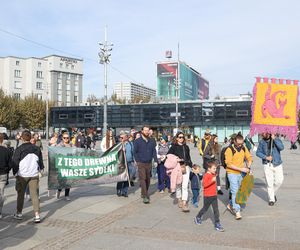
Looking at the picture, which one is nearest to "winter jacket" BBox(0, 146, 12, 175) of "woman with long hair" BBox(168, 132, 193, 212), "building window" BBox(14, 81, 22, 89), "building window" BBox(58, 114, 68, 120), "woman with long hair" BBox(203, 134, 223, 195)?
"woman with long hair" BBox(168, 132, 193, 212)

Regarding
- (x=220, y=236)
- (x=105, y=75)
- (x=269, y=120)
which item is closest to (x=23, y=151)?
(x=220, y=236)

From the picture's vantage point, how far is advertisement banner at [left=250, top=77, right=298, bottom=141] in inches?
329

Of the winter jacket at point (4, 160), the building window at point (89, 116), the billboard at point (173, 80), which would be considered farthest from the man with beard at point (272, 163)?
the billboard at point (173, 80)

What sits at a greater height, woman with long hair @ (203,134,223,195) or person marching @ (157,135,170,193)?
woman with long hair @ (203,134,223,195)

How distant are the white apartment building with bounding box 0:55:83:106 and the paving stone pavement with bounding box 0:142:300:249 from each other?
91.1m

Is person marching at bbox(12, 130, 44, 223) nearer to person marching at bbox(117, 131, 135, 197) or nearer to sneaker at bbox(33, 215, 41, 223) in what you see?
sneaker at bbox(33, 215, 41, 223)

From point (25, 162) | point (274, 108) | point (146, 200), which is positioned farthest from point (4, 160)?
point (274, 108)

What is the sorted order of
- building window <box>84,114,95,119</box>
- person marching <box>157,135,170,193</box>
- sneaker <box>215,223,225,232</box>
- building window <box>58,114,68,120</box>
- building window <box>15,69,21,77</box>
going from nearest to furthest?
sneaker <box>215,223,225,232</box>
person marching <box>157,135,170,193</box>
building window <box>84,114,95,119</box>
building window <box>58,114,68,120</box>
building window <box>15,69,21,77</box>

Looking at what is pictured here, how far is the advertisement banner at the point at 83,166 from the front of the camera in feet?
29.1

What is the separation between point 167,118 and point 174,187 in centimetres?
5887

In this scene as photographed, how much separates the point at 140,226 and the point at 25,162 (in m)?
2.55

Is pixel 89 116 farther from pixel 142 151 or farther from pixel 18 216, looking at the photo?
pixel 18 216

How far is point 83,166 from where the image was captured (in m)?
9.34

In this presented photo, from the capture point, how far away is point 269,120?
8.40m
